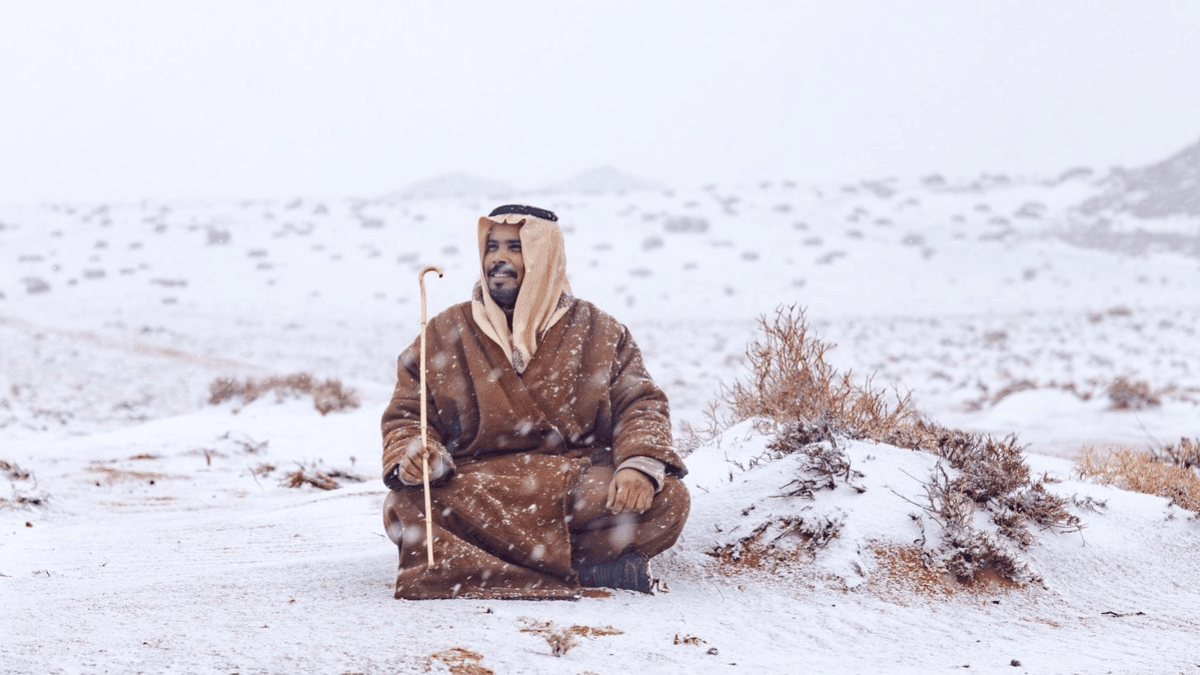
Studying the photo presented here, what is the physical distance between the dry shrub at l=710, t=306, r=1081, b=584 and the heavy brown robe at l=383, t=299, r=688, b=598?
91cm

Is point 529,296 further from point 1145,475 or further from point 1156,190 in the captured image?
point 1156,190

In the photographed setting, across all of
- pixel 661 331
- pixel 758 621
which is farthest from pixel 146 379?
pixel 758 621

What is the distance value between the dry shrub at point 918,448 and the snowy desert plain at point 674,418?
106 millimetres

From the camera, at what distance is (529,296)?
4484 millimetres

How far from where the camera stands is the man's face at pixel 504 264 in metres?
4.50

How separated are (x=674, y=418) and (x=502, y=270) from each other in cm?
843

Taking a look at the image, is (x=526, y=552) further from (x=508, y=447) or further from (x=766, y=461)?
(x=766, y=461)

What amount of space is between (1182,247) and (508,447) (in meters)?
34.0

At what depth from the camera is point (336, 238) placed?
3209 cm

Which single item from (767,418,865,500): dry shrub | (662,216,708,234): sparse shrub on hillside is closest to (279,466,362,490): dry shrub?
(767,418,865,500): dry shrub

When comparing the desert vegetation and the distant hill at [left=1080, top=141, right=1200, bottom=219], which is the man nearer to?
the desert vegetation

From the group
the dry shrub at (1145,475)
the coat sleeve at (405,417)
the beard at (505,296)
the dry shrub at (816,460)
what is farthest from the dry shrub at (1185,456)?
the coat sleeve at (405,417)

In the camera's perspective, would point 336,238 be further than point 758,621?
Yes

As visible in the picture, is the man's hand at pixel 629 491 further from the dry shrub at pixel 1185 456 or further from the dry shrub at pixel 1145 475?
the dry shrub at pixel 1185 456
